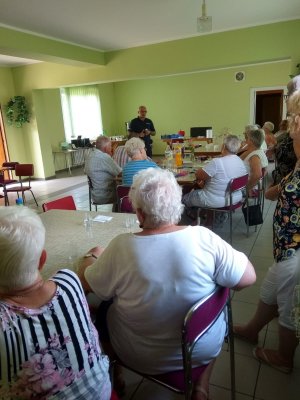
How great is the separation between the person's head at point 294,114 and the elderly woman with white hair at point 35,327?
3.89 ft

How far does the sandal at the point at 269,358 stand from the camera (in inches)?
67.5

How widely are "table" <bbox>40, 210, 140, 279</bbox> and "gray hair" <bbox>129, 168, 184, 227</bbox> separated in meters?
0.49

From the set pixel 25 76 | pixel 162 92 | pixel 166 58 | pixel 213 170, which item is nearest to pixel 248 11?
pixel 166 58

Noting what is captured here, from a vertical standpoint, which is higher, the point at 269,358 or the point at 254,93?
the point at 254,93

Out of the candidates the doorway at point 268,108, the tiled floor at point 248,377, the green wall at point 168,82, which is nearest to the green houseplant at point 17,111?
the green wall at point 168,82

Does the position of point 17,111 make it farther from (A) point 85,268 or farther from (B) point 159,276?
(B) point 159,276

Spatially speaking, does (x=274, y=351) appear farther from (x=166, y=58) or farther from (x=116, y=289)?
(x=166, y=58)

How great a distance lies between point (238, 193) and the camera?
3.38 meters

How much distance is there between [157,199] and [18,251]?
526mm

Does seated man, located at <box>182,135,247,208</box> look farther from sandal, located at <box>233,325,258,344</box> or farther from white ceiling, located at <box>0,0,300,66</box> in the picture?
white ceiling, located at <box>0,0,300,66</box>

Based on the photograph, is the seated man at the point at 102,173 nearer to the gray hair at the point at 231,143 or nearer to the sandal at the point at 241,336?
the gray hair at the point at 231,143

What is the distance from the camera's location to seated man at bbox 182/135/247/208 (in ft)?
Answer: 10.1

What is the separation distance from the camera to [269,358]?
177 centimetres

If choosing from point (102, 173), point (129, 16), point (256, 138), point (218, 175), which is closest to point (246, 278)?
point (218, 175)
